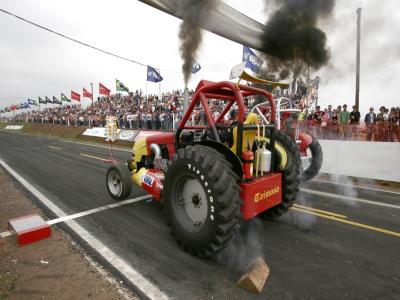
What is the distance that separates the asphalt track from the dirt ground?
0.94 ft

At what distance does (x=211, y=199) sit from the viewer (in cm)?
290

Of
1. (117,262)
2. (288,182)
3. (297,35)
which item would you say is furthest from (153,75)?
(117,262)

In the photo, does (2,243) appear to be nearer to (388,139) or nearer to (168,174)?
(168,174)

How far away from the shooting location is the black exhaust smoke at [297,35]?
3994 millimetres

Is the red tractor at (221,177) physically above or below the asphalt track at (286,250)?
above

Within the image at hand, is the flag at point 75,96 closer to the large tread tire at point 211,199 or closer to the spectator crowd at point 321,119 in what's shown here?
the spectator crowd at point 321,119

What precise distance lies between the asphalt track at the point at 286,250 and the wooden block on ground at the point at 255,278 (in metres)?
0.06

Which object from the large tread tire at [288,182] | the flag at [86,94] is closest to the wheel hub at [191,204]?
the large tread tire at [288,182]

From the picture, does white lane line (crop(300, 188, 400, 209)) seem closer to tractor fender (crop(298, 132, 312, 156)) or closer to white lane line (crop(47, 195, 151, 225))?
tractor fender (crop(298, 132, 312, 156))

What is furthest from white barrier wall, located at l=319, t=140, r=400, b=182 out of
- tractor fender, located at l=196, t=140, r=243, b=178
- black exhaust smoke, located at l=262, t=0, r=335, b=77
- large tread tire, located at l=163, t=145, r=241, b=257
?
large tread tire, located at l=163, t=145, r=241, b=257

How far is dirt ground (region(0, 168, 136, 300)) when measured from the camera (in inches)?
99.2

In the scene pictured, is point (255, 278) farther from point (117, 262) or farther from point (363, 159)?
point (363, 159)

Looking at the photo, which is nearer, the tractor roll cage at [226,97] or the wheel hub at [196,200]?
the tractor roll cage at [226,97]

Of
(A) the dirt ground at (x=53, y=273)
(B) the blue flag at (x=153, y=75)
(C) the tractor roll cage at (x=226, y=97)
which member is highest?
(B) the blue flag at (x=153, y=75)
